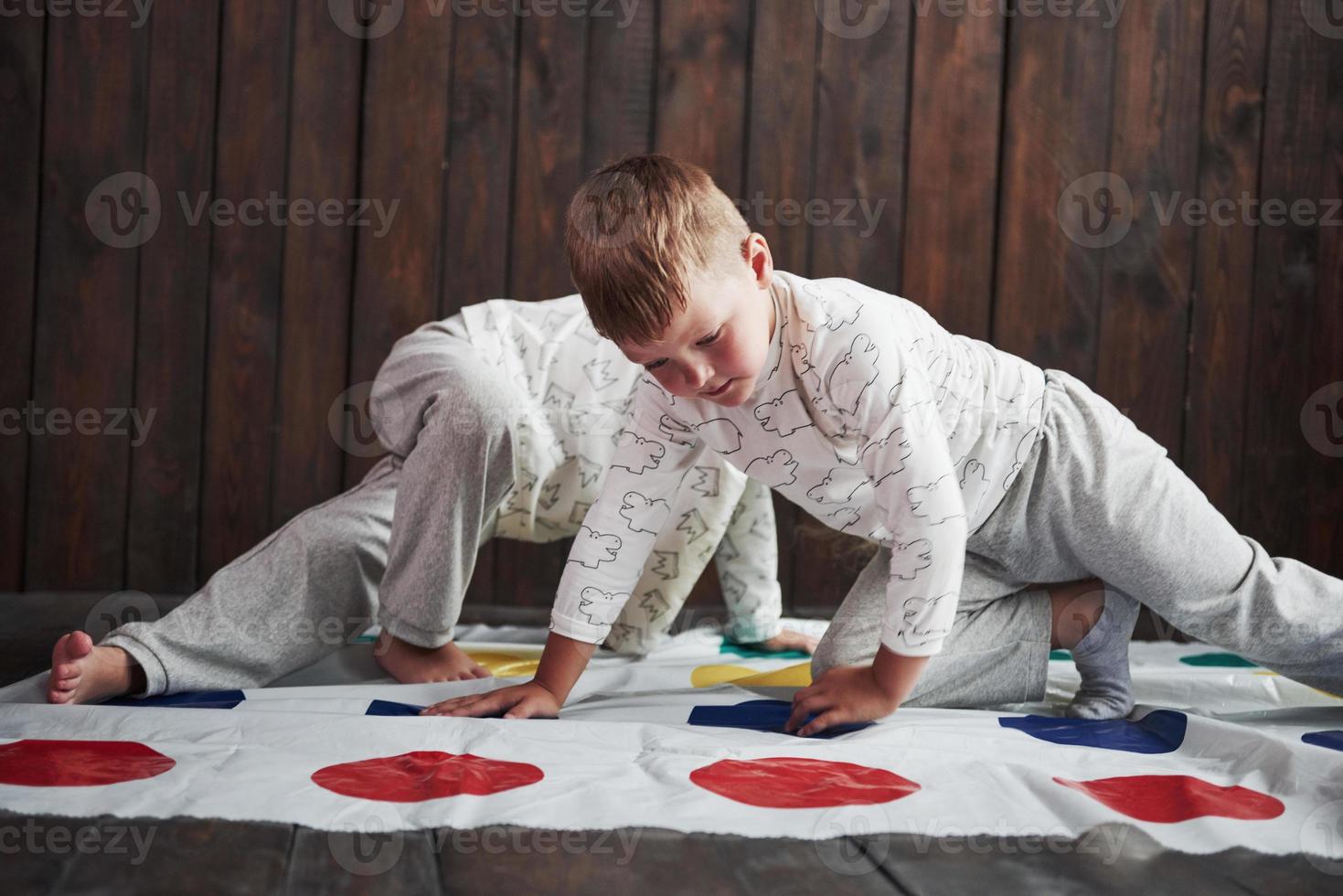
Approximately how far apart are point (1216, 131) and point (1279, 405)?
0.44 metres

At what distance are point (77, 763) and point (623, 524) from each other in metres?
0.45

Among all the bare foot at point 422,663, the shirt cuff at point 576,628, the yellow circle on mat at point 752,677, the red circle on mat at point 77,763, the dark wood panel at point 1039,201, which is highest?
the dark wood panel at point 1039,201

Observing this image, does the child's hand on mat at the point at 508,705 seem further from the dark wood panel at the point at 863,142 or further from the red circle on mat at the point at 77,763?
the dark wood panel at the point at 863,142

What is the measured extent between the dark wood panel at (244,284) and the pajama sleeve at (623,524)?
3.04 ft

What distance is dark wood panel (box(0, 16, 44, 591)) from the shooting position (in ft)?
5.57

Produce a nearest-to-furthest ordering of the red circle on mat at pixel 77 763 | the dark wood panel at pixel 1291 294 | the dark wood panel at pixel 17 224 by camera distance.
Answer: the red circle on mat at pixel 77 763, the dark wood panel at pixel 17 224, the dark wood panel at pixel 1291 294

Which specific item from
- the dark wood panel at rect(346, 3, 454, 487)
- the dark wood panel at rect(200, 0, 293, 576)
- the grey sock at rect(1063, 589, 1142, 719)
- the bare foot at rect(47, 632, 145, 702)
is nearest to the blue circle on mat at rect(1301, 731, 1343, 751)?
the grey sock at rect(1063, 589, 1142, 719)

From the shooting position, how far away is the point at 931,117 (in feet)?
5.83

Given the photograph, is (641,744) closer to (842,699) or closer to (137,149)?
(842,699)

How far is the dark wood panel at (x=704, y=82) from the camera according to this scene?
68.9 inches

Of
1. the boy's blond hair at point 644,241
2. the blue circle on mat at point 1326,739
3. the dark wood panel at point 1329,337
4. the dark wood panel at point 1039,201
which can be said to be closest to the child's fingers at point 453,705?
the boy's blond hair at point 644,241

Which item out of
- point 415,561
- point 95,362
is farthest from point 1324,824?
point 95,362

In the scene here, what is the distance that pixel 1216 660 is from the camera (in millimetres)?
1397

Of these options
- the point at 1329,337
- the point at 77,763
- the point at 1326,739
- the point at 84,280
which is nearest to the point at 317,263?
the point at 84,280
